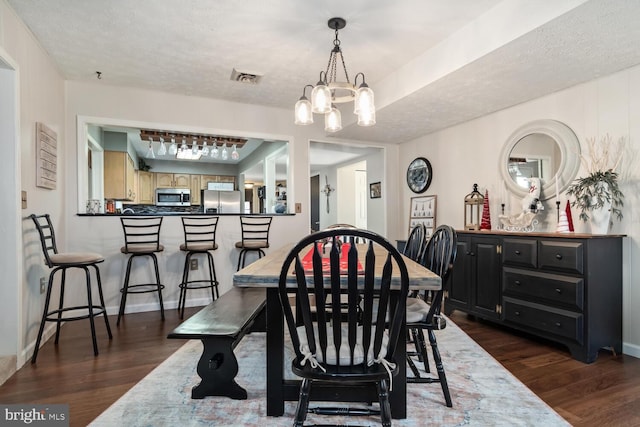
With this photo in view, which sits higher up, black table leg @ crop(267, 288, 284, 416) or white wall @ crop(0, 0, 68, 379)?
white wall @ crop(0, 0, 68, 379)

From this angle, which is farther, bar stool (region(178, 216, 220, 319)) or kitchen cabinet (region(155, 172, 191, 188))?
kitchen cabinet (region(155, 172, 191, 188))

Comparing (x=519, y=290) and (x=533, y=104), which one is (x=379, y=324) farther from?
(x=533, y=104)

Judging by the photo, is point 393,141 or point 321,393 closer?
point 321,393

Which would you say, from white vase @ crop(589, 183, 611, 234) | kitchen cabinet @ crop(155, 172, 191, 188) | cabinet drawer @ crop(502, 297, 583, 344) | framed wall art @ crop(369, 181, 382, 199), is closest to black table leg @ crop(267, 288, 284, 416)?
cabinet drawer @ crop(502, 297, 583, 344)

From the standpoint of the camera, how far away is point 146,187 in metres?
7.61

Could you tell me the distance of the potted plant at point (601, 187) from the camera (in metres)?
2.48

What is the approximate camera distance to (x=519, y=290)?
109 inches

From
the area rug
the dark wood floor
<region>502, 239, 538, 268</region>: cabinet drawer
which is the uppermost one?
<region>502, 239, 538, 268</region>: cabinet drawer

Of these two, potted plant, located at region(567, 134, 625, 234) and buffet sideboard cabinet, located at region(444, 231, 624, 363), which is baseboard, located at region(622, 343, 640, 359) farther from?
potted plant, located at region(567, 134, 625, 234)

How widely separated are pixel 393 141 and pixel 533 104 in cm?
192

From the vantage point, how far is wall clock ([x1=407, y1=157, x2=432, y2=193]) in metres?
4.44

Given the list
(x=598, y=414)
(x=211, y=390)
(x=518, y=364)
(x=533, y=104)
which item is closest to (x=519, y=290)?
(x=518, y=364)

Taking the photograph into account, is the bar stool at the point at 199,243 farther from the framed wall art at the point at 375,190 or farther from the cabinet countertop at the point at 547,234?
the cabinet countertop at the point at 547,234

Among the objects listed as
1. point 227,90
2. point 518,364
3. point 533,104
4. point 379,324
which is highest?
point 227,90
